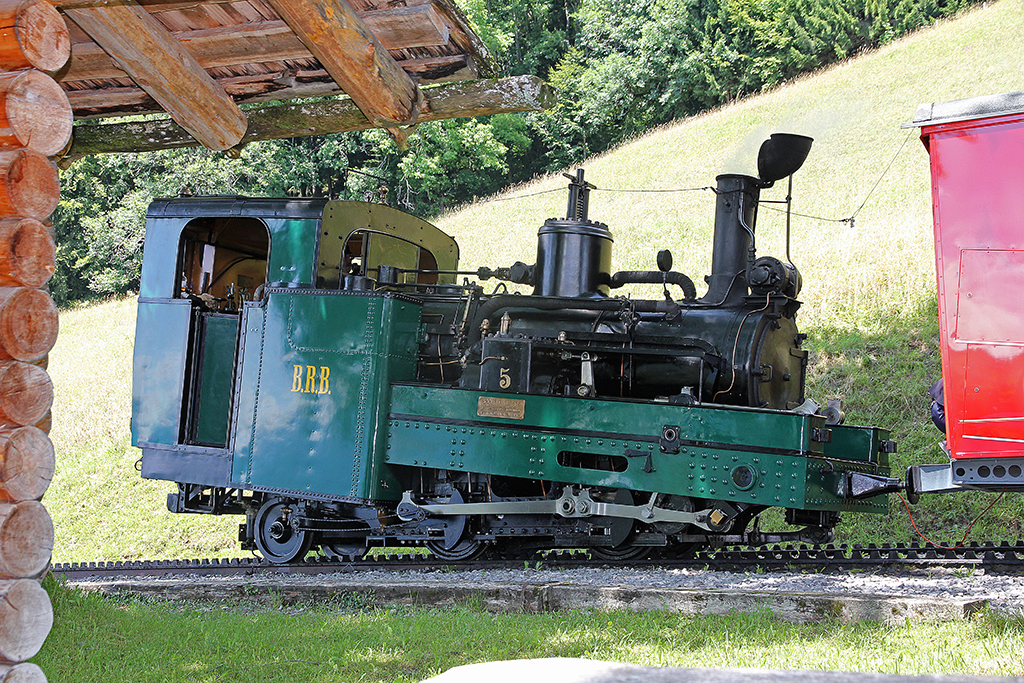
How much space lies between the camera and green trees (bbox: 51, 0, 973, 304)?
29469 mm

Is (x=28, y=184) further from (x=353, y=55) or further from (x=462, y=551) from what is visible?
(x=462, y=551)

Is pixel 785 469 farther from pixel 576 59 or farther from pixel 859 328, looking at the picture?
pixel 576 59

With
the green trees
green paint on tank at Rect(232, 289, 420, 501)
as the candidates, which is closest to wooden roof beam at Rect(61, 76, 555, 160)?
green paint on tank at Rect(232, 289, 420, 501)

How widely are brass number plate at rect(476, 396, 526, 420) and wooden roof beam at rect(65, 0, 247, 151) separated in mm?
2431

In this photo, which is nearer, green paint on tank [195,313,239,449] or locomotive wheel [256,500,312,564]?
locomotive wheel [256,500,312,564]

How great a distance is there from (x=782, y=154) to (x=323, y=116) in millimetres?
3254

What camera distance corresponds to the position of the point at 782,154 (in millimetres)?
6535

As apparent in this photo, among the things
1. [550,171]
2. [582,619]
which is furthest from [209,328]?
[550,171]

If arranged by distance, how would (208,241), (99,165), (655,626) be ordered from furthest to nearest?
(99,165) → (208,241) → (655,626)

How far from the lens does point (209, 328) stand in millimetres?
7668

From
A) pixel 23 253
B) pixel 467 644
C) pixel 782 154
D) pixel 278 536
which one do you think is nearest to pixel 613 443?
pixel 467 644

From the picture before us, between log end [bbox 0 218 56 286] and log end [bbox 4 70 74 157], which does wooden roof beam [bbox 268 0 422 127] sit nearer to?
log end [bbox 4 70 74 157]

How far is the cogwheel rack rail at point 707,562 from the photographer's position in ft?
19.6

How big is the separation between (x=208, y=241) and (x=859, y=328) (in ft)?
24.3
